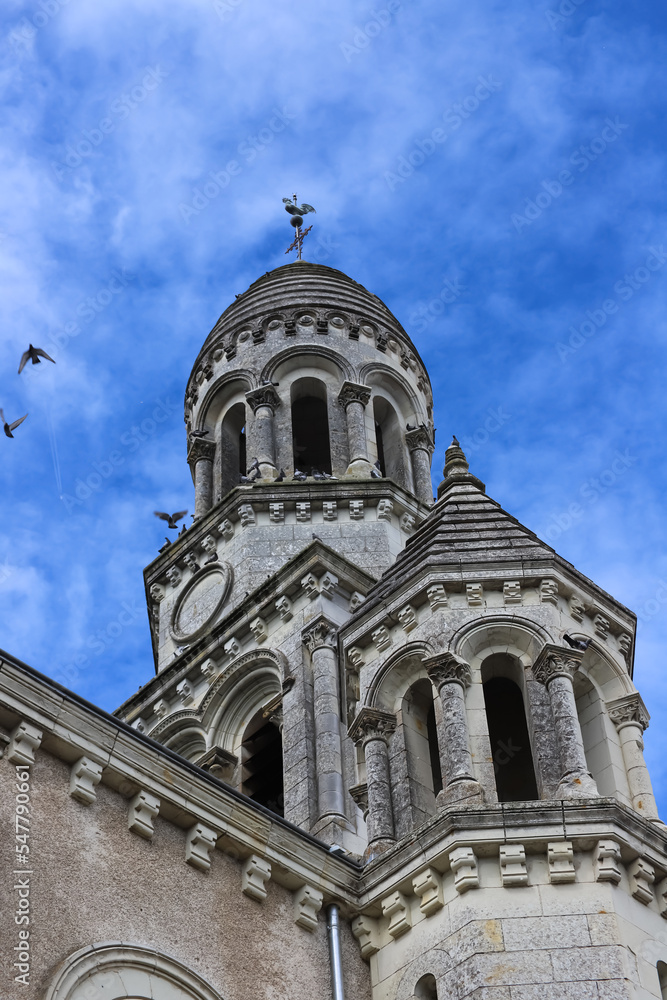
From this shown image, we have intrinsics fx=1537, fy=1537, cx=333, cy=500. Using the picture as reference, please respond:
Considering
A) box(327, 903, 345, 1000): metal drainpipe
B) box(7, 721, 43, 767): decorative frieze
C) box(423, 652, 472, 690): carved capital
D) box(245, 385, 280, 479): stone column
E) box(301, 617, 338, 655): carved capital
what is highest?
box(245, 385, 280, 479): stone column

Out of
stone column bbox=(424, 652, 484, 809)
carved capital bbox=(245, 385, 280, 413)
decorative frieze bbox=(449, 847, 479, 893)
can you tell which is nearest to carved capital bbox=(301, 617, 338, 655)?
stone column bbox=(424, 652, 484, 809)

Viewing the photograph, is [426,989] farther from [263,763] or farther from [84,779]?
[263,763]

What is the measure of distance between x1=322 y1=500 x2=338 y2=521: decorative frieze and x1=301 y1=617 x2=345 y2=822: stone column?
10.5ft

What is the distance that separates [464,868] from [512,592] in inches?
157

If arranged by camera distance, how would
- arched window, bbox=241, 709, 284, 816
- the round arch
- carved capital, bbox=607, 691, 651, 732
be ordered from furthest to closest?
arched window, bbox=241, 709, 284, 816 < carved capital, bbox=607, 691, 651, 732 < the round arch

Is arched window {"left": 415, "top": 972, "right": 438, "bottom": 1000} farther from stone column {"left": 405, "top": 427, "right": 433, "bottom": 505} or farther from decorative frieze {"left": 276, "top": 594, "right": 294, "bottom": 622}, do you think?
stone column {"left": 405, "top": 427, "right": 433, "bottom": 505}

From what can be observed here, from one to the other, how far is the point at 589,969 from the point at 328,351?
1674 cm

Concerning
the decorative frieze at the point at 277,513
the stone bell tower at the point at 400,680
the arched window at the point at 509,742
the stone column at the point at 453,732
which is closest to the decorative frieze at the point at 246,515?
the stone bell tower at the point at 400,680

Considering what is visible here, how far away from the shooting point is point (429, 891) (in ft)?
Answer: 48.9

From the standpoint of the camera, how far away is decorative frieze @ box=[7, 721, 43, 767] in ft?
43.1

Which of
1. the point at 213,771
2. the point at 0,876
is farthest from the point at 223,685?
the point at 0,876

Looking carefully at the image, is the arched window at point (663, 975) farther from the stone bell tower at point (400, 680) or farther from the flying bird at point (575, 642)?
the flying bird at point (575, 642)

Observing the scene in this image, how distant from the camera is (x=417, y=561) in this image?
1825 centimetres

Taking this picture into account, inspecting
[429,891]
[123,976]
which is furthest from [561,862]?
[123,976]
